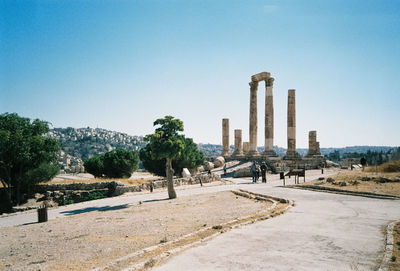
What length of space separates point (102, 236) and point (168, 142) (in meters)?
9.10

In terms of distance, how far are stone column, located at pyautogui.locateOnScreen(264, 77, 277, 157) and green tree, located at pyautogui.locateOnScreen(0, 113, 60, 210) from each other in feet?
84.4

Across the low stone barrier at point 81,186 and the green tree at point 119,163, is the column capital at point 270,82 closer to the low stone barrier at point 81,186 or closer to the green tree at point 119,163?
the green tree at point 119,163

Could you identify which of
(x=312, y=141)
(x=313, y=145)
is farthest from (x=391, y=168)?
(x=312, y=141)

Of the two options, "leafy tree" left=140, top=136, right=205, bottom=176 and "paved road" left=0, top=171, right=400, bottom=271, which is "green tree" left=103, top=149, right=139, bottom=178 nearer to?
"leafy tree" left=140, top=136, right=205, bottom=176

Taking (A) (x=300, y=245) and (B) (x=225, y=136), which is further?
(B) (x=225, y=136)

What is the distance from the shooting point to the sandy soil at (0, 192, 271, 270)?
6602 mm

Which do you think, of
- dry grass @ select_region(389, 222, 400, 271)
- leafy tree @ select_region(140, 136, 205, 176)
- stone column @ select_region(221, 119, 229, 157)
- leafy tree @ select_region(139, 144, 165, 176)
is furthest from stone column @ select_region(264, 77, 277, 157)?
dry grass @ select_region(389, 222, 400, 271)

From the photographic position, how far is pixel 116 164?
33375 millimetres

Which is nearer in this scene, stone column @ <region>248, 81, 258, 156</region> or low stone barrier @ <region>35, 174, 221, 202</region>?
low stone barrier @ <region>35, 174, 221, 202</region>

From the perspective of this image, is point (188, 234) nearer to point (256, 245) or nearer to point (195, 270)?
point (256, 245)

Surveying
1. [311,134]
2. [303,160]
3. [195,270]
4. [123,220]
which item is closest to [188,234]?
[195,270]

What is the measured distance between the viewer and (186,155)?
107 feet

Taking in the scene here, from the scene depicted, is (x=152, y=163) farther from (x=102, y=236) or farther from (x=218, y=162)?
(x=102, y=236)

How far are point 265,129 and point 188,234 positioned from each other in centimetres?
3293
